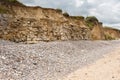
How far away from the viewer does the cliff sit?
29.8 m

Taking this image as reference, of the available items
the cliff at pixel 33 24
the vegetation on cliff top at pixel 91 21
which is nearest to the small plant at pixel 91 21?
the vegetation on cliff top at pixel 91 21

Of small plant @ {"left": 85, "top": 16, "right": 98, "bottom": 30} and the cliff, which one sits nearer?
the cliff

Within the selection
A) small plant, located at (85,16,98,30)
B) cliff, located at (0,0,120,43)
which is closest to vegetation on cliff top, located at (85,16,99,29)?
small plant, located at (85,16,98,30)

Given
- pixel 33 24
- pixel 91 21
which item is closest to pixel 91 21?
pixel 91 21

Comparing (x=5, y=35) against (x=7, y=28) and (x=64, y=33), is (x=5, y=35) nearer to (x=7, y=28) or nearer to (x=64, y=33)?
(x=7, y=28)

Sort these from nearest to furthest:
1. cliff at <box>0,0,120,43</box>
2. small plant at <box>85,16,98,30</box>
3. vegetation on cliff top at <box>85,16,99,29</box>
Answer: cliff at <box>0,0,120,43</box>
vegetation on cliff top at <box>85,16,99,29</box>
small plant at <box>85,16,98,30</box>

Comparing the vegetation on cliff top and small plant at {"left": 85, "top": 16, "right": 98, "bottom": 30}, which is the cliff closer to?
the vegetation on cliff top

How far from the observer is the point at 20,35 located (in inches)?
1208

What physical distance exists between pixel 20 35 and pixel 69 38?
13.4 m

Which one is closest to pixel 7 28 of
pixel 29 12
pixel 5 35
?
pixel 5 35

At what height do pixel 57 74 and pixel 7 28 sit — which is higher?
pixel 7 28

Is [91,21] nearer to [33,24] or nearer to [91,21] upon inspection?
[91,21]

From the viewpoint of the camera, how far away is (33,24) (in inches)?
1308

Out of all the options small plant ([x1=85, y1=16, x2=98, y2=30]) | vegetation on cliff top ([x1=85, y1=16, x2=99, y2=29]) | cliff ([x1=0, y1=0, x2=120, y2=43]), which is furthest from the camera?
small plant ([x1=85, y1=16, x2=98, y2=30])
